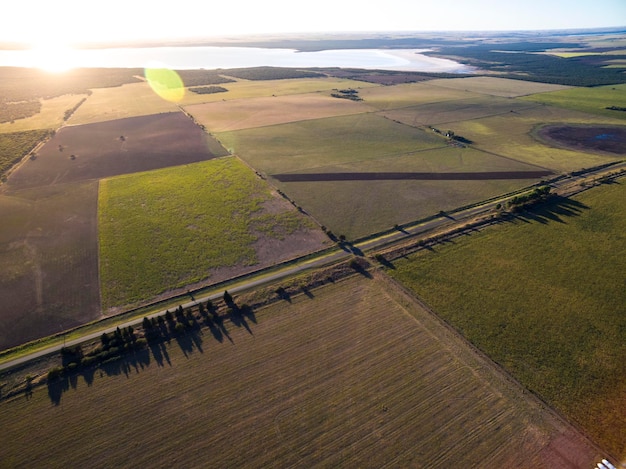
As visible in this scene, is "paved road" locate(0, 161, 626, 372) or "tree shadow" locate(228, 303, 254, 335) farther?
"tree shadow" locate(228, 303, 254, 335)

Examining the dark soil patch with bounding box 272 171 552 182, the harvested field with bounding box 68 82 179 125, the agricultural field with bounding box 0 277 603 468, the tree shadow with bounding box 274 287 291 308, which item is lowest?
the agricultural field with bounding box 0 277 603 468

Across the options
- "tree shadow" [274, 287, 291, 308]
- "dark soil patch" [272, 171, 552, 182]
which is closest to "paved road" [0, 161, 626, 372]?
"tree shadow" [274, 287, 291, 308]

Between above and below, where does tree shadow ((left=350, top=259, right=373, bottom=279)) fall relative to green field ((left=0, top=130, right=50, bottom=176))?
below

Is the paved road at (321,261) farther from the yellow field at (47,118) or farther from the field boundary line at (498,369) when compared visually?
the yellow field at (47,118)

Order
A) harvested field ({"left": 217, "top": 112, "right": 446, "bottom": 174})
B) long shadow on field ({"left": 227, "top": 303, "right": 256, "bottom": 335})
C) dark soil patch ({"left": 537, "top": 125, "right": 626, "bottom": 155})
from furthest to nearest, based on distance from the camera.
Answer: dark soil patch ({"left": 537, "top": 125, "right": 626, "bottom": 155})
harvested field ({"left": 217, "top": 112, "right": 446, "bottom": 174})
long shadow on field ({"left": 227, "top": 303, "right": 256, "bottom": 335})

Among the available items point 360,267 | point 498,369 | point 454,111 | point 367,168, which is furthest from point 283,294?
point 454,111

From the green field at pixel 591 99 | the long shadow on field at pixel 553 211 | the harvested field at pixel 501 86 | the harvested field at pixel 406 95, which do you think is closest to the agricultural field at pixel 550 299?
the long shadow on field at pixel 553 211

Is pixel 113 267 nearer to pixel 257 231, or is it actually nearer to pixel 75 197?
pixel 257 231

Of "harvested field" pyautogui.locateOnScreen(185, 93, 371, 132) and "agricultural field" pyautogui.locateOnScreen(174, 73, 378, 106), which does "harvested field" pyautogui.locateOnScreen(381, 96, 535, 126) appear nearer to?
"harvested field" pyautogui.locateOnScreen(185, 93, 371, 132)

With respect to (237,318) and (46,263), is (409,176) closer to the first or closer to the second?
(237,318)
